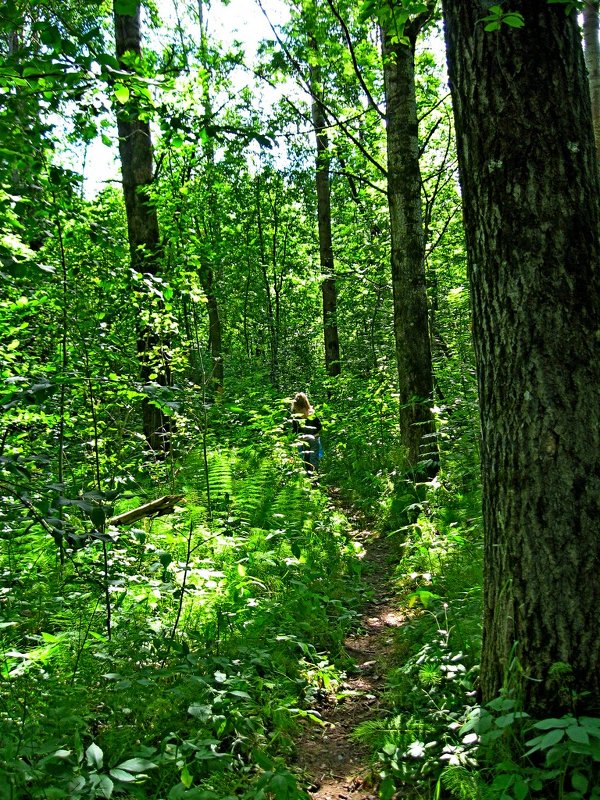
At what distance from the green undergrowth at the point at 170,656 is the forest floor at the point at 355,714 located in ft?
0.39

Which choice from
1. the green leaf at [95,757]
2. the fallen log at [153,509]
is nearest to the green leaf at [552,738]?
the green leaf at [95,757]

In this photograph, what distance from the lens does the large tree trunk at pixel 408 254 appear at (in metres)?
7.23

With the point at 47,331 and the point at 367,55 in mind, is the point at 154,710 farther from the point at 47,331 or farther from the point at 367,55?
the point at 367,55

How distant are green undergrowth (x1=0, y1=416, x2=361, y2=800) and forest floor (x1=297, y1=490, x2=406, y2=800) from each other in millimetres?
119

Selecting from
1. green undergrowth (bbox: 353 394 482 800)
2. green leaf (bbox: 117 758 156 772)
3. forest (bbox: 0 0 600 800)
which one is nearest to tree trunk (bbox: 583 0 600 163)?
forest (bbox: 0 0 600 800)

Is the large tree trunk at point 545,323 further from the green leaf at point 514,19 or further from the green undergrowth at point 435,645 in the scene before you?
the green undergrowth at point 435,645

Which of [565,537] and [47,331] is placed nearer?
[565,537]

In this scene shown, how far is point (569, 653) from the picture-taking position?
105 inches

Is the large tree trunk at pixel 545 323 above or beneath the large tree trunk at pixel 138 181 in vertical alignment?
beneath

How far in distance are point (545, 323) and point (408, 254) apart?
5.09 meters

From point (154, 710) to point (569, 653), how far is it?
7.04 feet

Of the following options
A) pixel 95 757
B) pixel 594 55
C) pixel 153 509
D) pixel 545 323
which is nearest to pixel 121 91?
pixel 545 323

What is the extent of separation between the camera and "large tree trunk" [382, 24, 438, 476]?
23.7 ft

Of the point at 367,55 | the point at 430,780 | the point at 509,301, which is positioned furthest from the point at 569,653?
the point at 367,55
